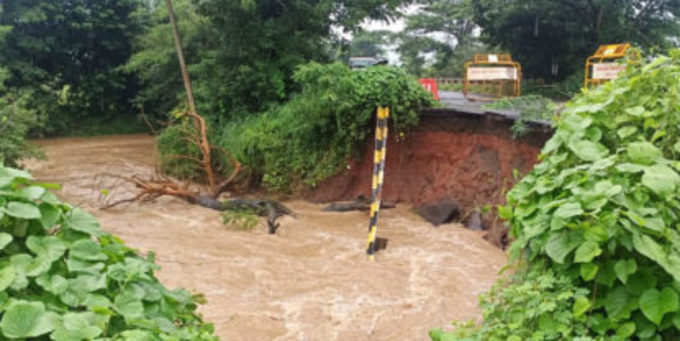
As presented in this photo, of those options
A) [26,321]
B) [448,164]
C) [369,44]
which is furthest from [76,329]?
[369,44]

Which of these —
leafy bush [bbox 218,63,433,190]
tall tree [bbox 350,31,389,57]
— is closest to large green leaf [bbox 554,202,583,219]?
leafy bush [bbox 218,63,433,190]

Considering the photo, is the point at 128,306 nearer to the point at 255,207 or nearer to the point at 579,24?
the point at 255,207

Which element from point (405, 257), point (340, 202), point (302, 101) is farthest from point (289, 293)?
point (302, 101)

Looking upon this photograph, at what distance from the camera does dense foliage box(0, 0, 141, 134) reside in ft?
68.7

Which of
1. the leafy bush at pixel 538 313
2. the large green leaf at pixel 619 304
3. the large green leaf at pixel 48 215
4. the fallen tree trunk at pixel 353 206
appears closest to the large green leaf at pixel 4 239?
the large green leaf at pixel 48 215

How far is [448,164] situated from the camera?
950 cm

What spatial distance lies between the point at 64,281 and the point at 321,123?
865 cm

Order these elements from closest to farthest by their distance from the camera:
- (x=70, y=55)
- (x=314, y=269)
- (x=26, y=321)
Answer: (x=26, y=321)
(x=314, y=269)
(x=70, y=55)

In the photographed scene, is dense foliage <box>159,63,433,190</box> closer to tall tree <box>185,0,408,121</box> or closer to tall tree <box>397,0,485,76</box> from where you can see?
tall tree <box>185,0,408,121</box>

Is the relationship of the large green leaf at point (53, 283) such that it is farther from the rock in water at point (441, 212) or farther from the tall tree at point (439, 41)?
the tall tree at point (439, 41)

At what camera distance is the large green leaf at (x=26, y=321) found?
1.43 metres

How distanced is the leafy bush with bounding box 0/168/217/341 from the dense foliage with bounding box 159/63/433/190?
25.3 ft

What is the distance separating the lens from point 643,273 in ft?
7.11

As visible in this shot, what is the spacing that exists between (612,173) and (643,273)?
50cm
